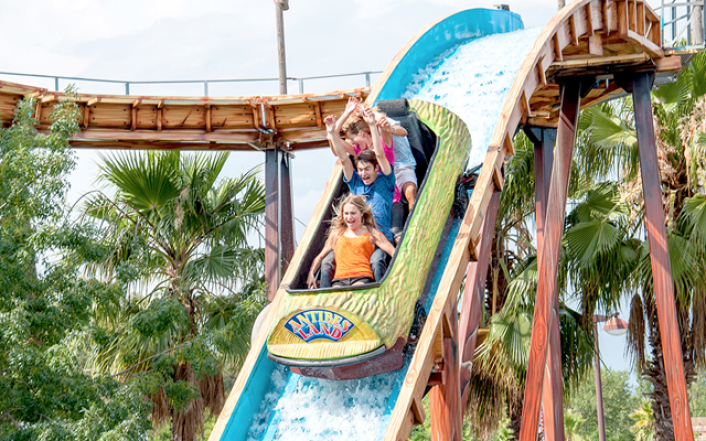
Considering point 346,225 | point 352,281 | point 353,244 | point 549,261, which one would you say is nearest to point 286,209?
point 549,261

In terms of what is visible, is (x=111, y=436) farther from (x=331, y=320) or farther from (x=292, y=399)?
(x=331, y=320)

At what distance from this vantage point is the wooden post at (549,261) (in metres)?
6.47

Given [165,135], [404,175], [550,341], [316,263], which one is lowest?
[550,341]

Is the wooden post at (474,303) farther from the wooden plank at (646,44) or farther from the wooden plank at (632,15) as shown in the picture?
the wooden plank at (632,15)

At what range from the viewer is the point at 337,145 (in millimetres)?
5379

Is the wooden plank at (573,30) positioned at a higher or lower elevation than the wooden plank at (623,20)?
lower

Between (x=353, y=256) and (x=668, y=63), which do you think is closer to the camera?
(x=353, y=256)

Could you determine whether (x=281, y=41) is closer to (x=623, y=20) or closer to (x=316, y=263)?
(x=623, y=20)

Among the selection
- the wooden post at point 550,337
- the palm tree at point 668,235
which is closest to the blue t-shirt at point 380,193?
the wooden post at point 550,337

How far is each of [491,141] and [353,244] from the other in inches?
57.1

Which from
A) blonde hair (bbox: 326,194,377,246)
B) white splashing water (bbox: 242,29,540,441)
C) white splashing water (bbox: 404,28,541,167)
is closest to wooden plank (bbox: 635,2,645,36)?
white splashing water (bbox: 404,28,541,167)

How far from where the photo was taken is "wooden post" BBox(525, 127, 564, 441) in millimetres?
8125

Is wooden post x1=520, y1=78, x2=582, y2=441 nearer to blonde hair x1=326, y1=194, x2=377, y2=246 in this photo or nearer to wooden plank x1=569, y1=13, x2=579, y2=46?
wooden plank x1=569, y1=13, x2=579, y2=46

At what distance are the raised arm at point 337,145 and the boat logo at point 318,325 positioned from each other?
1.35 meters
